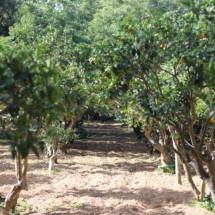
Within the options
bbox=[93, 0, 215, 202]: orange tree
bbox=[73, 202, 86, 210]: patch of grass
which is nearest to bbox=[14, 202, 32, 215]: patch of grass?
bbox=[73, 202, 86, 210]: patch of grass

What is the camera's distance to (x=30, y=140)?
233 centimetres

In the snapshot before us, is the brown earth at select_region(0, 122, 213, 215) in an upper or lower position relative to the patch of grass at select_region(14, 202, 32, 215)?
lower

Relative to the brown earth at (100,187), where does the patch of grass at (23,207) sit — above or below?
above

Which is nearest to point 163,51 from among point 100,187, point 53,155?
point 100,187

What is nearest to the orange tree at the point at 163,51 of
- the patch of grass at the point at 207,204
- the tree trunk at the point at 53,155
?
the patch of grass at the point at 207,204

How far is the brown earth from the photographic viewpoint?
6.30 m

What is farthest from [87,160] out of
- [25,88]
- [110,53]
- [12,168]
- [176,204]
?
[25,88]

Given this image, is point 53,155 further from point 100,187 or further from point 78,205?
point 78,205

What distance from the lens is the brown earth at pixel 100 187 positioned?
20.7 ft

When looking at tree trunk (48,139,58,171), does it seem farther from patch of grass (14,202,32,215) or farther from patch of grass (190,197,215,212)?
patch of grass (190,197,215,212)

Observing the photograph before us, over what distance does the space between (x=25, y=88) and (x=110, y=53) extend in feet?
6.42

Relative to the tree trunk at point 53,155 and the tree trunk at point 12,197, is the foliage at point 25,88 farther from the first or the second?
the tree trunk at point 53,155

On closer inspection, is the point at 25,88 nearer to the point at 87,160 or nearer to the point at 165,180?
the point at 165,180

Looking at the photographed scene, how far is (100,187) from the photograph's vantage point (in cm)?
825
